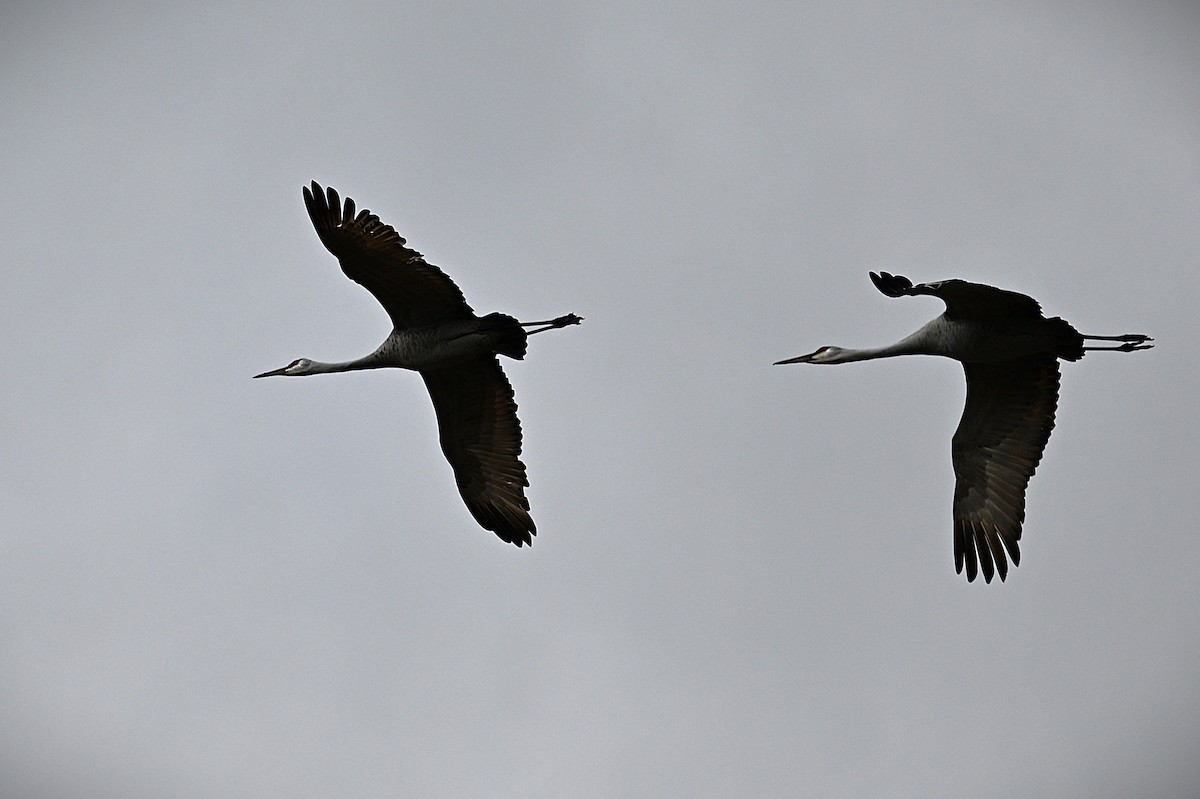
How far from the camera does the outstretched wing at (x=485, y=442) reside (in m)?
18.3

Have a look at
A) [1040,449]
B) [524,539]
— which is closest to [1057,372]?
[1040,449]

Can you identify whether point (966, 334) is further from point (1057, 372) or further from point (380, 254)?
point (380, 254)

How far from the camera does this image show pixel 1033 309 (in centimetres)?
1627

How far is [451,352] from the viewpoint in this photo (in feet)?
56.6

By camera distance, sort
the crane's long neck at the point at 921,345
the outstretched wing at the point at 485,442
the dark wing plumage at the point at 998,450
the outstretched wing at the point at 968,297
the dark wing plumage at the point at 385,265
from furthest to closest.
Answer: the outstretched wing at the point at 485,442 < the dark wing plumage at the point at 998,450 < the crane's long neck at the point at 921,345 < the dark wing plumage at the point at 385,265 < the outstretched wing at the point at 968,297

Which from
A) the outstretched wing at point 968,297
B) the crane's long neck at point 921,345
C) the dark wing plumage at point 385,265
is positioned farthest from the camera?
the crane's long neck at point 921,345

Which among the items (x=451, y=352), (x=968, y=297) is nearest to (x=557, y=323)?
(x=451, y=352)

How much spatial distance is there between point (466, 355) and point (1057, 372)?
7.93 m

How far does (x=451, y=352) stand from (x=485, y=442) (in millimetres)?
2040

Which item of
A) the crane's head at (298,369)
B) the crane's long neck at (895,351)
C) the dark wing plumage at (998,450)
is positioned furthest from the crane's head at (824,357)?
the crane's head at (298,369)

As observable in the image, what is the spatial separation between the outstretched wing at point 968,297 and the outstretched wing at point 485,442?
18.6ft

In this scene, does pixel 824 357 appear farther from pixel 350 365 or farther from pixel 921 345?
pixel 350 365

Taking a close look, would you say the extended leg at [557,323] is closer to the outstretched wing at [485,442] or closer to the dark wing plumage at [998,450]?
the outstretched wing at [485,442]

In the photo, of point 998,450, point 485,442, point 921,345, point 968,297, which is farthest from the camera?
point 485,442
